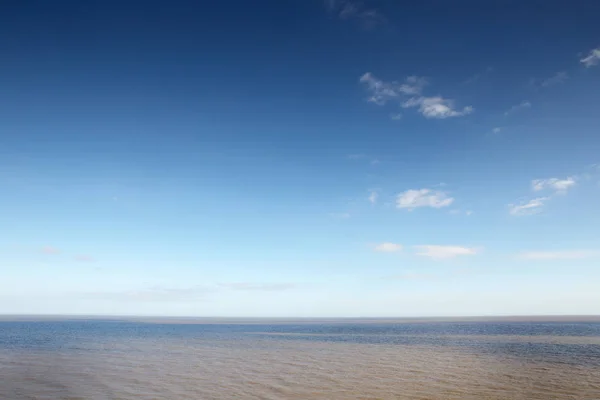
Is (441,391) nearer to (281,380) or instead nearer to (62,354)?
(281,380)

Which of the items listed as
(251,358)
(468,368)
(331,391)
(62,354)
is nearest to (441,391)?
(331,391)

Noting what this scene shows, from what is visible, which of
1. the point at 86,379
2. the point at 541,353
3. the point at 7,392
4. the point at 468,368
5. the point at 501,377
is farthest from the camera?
→ the point at 541,353

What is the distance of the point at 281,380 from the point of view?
2747 centimetres

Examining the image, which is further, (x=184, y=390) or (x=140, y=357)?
(x=140, y=357)

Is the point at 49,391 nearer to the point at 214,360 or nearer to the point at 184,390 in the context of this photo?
the point at 184,390

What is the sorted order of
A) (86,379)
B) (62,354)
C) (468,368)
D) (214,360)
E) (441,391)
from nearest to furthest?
(441,391) → (86,379) → (468,368) → (214,360) → (62,354)

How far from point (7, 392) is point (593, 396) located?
1459 inches

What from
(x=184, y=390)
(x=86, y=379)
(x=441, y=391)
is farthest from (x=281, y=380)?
(x=86, y=379)

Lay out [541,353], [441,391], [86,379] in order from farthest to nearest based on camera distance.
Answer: [541,353] → [86,379] → [441,391]

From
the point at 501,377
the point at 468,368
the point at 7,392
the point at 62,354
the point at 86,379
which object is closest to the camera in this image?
the point at 7,392

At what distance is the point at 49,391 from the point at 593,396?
34.8 m

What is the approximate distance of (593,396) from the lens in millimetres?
22703

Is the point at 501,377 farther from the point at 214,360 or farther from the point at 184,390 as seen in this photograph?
the point at 214,360

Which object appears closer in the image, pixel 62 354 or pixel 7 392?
pixel 7 392
